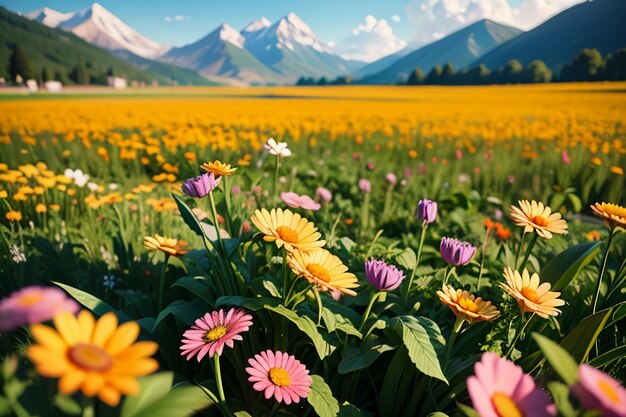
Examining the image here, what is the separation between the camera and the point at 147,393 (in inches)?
18.8

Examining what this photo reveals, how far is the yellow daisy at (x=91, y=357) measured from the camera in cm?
31

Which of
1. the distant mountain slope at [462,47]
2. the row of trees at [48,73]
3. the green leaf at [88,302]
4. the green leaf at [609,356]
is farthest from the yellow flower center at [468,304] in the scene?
the distant mountain slope at [462,47]

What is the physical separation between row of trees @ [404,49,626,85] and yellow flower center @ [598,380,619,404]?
4.74m

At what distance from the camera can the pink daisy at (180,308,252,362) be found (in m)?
0.71

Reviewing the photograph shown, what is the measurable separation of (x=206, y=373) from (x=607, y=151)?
424 cm

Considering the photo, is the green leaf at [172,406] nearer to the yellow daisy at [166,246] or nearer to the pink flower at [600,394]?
the pink flower at [600,394]

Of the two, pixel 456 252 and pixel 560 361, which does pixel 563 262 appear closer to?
Result: pixel 456 252

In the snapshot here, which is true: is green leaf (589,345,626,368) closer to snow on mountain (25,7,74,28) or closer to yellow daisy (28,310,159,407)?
yellow daisy (28,310,159,407)

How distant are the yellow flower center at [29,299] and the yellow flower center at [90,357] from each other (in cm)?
5

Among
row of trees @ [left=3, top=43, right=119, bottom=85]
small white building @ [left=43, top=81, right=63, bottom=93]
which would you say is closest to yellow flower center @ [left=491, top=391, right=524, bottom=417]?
row of trees @ [left=3, top=43, right=119, bottom=85]

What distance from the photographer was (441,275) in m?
1.32

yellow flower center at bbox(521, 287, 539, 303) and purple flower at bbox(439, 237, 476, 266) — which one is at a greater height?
purple flower at bbox(439, 237, 476, 266)

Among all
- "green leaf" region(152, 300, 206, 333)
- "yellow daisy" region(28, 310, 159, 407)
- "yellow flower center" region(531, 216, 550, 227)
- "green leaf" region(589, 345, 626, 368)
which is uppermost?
"yellow daisy" region(28, 310, 159, 407)

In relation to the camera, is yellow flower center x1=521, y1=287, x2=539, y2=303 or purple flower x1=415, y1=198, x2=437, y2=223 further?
purple flower x1=415, y1=198, x2=437, y2=223
